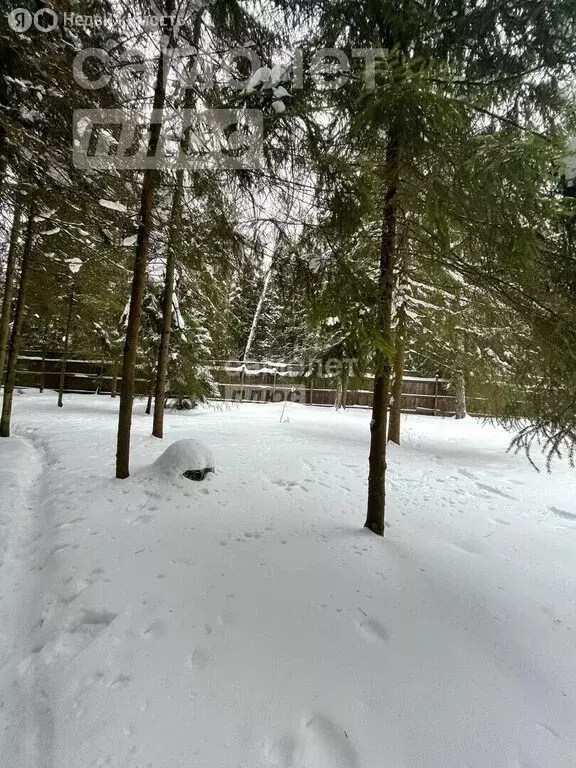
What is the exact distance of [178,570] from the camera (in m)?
2.91

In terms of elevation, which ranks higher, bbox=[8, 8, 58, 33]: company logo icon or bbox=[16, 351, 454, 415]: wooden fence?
bbox=[8, 8, 58, 33]: company logo icon

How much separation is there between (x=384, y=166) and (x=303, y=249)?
3.17 feet

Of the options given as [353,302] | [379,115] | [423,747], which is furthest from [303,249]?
[423,747]

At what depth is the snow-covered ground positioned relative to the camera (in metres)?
1.74

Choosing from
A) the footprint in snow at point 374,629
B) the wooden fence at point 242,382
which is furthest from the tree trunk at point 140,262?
the wooden fence at point 242,382

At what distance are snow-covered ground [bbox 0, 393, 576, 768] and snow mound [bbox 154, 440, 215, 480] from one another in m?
0.14

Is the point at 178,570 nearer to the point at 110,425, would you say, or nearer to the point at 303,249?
the point at 303,249

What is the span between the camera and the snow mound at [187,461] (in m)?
4.76

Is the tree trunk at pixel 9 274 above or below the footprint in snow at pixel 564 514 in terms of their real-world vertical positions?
above

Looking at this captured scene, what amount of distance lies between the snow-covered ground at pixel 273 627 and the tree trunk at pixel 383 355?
338 millimetres

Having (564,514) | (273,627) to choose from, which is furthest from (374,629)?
(564,514)

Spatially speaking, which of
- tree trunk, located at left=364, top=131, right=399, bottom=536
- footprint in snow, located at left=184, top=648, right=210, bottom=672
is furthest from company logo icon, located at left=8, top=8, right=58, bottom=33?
footprint in snow, located at left=184, top=648, right=210, bottom=672

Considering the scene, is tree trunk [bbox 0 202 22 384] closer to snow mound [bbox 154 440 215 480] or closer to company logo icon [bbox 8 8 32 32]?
company logo icon [bbox 8 8 32 32]

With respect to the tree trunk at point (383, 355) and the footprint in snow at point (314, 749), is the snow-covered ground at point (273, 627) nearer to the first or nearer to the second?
the footprint in snow at point (314, 749)
